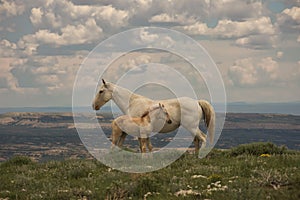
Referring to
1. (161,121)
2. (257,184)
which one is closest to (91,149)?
(161,121)

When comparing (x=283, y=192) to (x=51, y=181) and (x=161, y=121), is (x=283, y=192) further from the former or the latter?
(x=161, y=121)

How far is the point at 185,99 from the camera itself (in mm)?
20844

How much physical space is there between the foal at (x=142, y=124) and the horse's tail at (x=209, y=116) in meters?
1.83

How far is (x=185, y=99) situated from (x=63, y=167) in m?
6.14

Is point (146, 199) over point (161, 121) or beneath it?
beneath

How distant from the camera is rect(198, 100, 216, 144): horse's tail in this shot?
2134cm

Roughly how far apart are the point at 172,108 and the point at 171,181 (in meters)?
7.54

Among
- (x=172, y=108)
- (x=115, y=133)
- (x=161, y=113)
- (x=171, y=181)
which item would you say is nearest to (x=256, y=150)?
(x=172, y=108)

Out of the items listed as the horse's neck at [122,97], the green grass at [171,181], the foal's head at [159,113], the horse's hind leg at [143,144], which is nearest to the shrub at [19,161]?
the green grass at [171,181]

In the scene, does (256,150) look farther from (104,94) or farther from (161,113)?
(104,94)

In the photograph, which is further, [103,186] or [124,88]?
[124,88]

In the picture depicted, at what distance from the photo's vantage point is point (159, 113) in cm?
2028

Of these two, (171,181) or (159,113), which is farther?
(159,113)

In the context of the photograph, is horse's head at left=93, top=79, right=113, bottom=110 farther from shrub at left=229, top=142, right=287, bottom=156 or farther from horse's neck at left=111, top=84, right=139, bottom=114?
shrub at left=229, top=142, right=287, bottom=156
